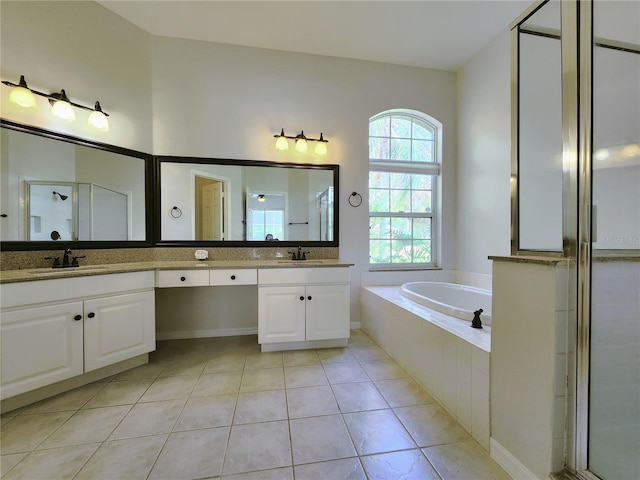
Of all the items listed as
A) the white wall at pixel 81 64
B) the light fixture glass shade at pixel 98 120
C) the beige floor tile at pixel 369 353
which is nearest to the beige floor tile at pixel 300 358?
the beige floor tile at pixel 369 353

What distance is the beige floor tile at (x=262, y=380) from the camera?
1.79m

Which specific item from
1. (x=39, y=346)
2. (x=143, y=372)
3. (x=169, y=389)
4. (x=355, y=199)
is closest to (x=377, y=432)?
(x=169, y=389)

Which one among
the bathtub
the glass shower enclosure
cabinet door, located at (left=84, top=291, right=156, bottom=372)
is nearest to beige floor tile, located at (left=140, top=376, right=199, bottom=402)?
cabinet door, located at (left=84, top=291, right=156, bottom=372)

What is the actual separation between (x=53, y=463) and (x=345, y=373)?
5.18 feet

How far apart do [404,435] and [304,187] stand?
2.25 m

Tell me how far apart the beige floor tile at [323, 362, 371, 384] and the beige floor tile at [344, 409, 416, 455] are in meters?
0.36

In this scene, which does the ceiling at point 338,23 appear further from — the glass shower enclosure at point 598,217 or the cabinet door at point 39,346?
the cabinet door at point 39,346

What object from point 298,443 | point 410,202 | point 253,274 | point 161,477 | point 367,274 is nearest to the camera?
point 161,477

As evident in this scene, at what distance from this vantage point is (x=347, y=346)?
2482 mm

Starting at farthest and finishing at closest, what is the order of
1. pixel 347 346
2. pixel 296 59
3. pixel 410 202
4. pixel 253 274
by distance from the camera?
pixel 410 202 < pixel 296 59 < pixel 347 346 < pixel 253 274

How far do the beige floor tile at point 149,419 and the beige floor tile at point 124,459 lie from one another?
1.9 inches

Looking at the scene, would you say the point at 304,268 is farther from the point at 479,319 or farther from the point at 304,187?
the point at 479,319

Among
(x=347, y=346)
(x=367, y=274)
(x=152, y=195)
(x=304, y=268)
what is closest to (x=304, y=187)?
(x=304, y=268)

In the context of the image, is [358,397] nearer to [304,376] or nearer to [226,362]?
[304,376]
